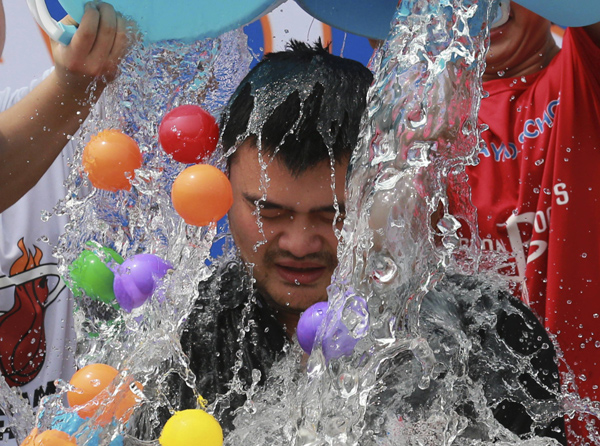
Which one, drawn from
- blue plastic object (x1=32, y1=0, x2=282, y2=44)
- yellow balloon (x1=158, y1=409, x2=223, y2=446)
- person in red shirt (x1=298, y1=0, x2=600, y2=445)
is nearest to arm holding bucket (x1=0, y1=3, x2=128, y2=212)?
blue plastic object (x1=32, y1=0, x2=282, y2=44)

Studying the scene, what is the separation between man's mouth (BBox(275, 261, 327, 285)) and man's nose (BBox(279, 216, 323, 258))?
1.3 inches

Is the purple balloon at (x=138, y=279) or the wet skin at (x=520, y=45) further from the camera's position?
the wet skin at (x=520, y=45)

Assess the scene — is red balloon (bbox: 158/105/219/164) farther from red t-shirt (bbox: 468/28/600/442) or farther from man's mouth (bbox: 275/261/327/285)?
red t-shirt (bbox: 468/28/600/442)

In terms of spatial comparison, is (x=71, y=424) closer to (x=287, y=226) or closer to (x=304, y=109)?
(x=287, y=226)

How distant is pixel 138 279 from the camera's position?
111 cm

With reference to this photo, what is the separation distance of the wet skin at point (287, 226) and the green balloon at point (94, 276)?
25 cm

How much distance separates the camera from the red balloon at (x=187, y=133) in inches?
43.8

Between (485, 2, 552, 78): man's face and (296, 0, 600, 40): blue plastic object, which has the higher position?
(296, 0, 600, 40): blue plastic object

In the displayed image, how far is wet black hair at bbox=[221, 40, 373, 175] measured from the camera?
121cm

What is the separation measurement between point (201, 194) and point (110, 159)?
0.55 ft

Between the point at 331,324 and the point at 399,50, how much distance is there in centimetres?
38

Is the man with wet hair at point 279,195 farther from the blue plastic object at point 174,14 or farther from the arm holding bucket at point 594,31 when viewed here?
the arm holding bucket at point 594,31

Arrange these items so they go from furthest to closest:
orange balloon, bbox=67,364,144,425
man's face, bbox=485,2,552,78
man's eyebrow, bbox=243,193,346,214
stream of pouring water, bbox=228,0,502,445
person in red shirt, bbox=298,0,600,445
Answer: man's face, bbox=485,2,552,78, person in red shirt, bbox=298,0,600,445, man's eyebrow, bbox=243,193,346,214, orange balloon, bbox=67,364,144,425, stream of pouring water, bbox=228,0,502,445

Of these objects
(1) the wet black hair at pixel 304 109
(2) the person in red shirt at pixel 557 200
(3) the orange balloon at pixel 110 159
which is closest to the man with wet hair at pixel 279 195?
(1) the wet black hair at pixel 304 109
